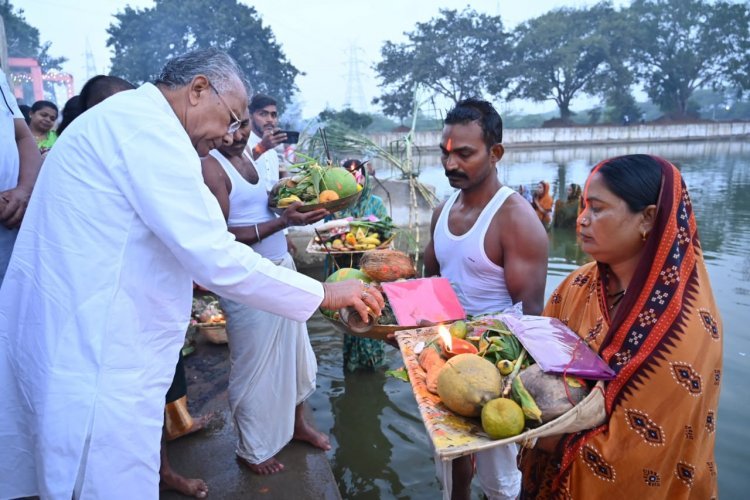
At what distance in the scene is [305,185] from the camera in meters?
3.45

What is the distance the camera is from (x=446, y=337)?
1.82 meters

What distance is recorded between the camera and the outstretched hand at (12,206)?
7.39 ft

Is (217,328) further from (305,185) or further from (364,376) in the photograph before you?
(305,185)

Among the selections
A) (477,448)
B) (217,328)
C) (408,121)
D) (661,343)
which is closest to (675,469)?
(661,343)

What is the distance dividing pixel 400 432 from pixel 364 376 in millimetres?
962

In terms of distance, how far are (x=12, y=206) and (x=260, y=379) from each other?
161 cm

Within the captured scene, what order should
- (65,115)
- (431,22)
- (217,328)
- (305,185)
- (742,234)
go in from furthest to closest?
(431,22), (742,234), (217,328), (305,185), (65,115)

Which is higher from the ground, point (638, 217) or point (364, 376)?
point (638, 217)

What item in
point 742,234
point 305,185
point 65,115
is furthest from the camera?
point 742,234

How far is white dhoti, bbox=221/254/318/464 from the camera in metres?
3.03

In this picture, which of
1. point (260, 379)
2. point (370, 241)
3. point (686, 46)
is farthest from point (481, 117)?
point (686, 46)

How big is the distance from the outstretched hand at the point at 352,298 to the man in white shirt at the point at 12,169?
154 centimetres

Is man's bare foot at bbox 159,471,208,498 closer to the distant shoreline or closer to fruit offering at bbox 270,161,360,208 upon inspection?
fruit offering at bbox 270,161,360,208

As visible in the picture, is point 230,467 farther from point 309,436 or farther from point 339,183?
point 339,183
